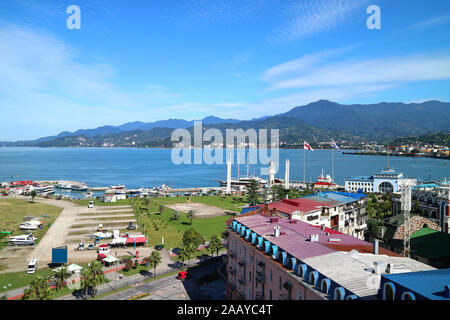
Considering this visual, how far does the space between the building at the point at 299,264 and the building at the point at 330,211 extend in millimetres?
5330

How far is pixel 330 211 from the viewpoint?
25.2 metres

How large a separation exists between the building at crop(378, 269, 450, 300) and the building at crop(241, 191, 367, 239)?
12.1m

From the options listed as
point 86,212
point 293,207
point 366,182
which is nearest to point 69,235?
point 86,212

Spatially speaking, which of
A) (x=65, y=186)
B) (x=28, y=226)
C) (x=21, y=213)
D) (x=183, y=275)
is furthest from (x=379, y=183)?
(x=65, y=186)

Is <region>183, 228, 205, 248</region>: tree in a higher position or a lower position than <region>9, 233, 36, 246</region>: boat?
higher

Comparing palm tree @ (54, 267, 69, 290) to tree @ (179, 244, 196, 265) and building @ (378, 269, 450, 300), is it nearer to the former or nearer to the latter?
tree @ (179, 244, 196, 265)

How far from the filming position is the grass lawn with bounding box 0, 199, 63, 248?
3294cm

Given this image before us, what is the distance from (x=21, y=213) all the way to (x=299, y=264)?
41093mm

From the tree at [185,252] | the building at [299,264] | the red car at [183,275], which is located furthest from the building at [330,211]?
the red car at [183,275]

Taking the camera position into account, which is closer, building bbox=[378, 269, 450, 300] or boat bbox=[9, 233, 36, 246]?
building bbox=[378, 269, 450, 300]

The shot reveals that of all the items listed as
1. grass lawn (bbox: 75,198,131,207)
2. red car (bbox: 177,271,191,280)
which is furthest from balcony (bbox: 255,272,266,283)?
grass lawn (bbox: 75,198,131,207)
